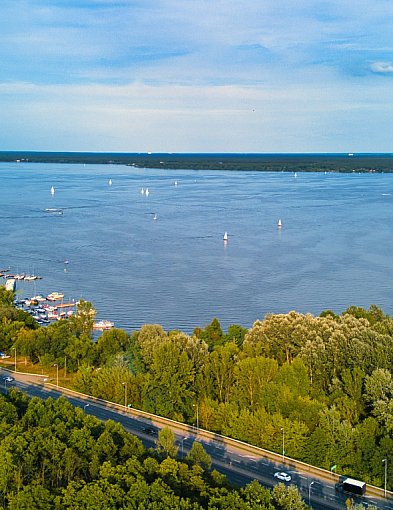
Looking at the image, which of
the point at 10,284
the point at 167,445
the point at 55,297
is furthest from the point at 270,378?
the point at 10,284

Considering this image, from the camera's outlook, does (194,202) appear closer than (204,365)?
No

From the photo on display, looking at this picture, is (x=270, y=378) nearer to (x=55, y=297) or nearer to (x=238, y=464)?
(x=238, y=464)

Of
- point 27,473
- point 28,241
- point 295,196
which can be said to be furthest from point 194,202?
point 27,473

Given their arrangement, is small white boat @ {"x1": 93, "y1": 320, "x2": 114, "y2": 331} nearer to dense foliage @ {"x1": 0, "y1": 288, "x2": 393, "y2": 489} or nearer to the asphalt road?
dense foliage @ {"x1": 0, "y1": 288, "x2": 393, "y2": 489}

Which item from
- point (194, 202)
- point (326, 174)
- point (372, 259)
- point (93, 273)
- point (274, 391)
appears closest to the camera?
point (274, 391)

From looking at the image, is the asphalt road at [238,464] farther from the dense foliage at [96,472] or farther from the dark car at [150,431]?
the dense foliage at [96,472]

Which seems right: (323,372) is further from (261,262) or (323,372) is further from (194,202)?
(194,202)
